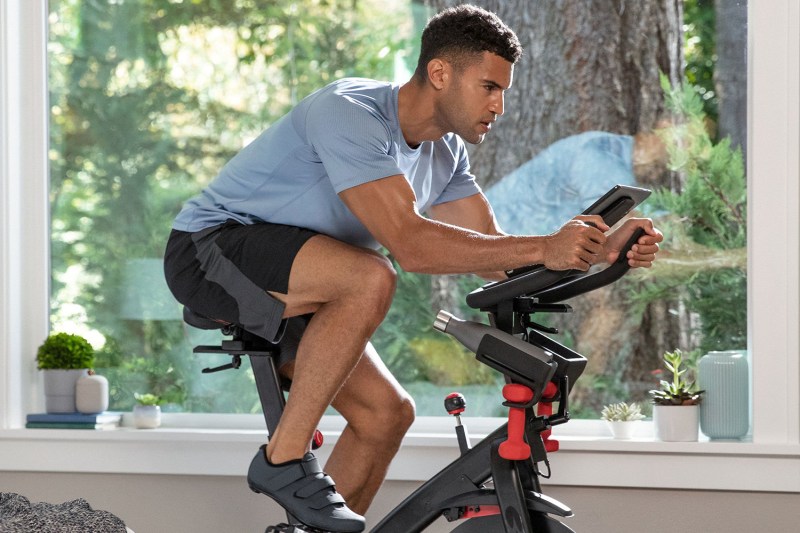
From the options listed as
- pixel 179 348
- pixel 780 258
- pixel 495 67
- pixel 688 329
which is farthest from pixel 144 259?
pixel 780 258

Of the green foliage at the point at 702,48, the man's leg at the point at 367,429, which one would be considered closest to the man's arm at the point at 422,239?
the man's leg at the point at 367,429

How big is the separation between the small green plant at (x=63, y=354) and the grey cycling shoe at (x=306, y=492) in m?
1.21

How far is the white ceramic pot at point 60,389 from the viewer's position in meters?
2.97

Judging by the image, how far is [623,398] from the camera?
111 inches

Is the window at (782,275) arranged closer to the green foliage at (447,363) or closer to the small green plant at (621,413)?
the small green plant at (621,413)

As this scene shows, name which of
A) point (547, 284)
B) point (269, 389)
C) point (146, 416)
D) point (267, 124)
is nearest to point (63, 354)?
point (146, 416)

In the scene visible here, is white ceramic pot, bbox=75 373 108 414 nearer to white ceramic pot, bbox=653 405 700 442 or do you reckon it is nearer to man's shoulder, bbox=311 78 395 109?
man's shoulder, bbox=311 78 395 109

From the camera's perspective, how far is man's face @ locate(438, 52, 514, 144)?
2.10 meters

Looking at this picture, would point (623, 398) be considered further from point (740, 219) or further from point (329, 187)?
point (329, 187)

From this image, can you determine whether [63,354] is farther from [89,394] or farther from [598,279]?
[598,279]

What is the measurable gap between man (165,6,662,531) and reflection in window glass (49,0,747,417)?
1.93 ft

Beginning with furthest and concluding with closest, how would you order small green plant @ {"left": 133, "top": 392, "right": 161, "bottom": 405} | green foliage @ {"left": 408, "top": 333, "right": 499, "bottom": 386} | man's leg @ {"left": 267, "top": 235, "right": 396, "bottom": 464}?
small green plant @ {"left": 133, "top": 392, "right": 161, "bottom": 405}, green foliage @ {"left": 408, "top": 333, "right": 499, "bottom": 386}, man's leg @ {"left": 267, "top": 235, "right": 396, "bottom": 464}

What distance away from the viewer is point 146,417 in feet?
9.78

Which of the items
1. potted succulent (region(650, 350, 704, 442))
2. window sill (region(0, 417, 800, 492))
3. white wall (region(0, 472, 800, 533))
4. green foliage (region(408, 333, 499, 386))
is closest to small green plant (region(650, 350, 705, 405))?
potted succulent (region(650, 350, 704, 442))
